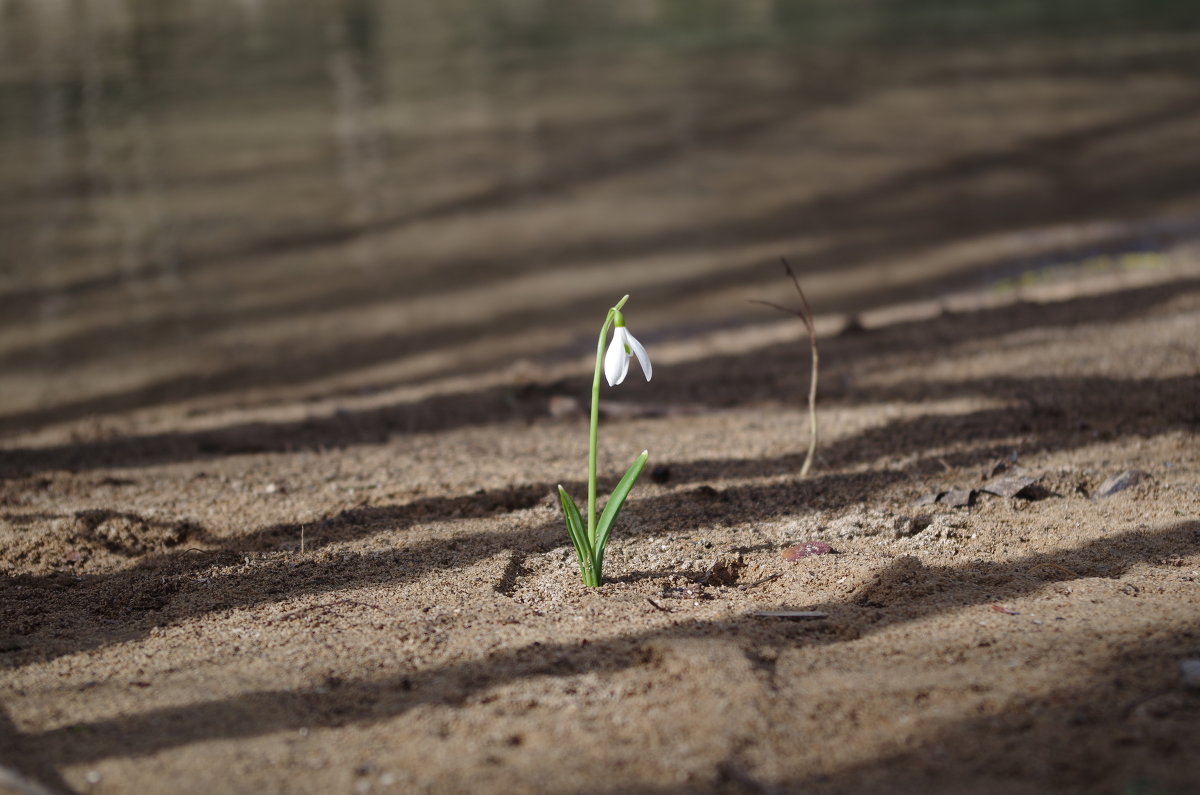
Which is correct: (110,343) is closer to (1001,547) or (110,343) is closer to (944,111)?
(1001,547)

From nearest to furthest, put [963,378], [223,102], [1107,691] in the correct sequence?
[1107,691], [963,378], [223,102]

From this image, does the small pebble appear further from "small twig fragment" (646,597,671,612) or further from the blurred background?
the blurred background

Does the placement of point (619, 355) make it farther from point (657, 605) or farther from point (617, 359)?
point (657, 605)

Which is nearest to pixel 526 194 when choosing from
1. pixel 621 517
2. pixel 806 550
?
pixel 621 517

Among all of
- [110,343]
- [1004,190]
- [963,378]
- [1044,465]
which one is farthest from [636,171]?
[1044,465]

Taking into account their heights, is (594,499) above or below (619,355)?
below

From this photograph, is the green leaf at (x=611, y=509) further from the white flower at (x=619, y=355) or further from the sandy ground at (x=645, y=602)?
the white flower at (x=619, y=355)
